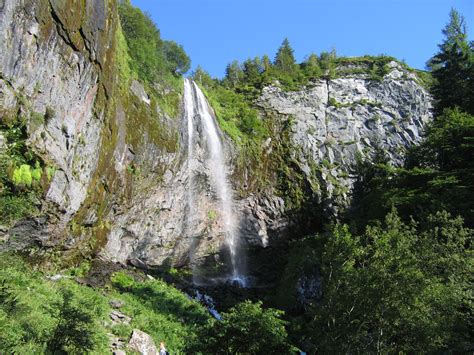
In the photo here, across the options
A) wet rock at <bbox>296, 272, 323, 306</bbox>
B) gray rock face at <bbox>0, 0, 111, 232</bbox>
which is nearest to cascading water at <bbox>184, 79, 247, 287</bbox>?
wet rock at <bbox>296, 272, 323, 306</bbox>

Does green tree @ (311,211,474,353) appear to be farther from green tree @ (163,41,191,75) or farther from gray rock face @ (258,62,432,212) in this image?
green tree @ (163,41,191,75)

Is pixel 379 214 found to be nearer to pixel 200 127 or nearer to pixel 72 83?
pixel 200 127

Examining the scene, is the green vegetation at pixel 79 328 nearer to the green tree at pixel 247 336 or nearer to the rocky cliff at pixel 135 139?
the green tree at pixel 247 336

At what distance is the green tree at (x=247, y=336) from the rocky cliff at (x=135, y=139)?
8831 mm

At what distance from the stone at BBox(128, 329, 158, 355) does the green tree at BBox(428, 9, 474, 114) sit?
2748 cm

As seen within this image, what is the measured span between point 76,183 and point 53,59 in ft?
16.1

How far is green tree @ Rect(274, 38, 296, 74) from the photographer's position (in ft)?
146

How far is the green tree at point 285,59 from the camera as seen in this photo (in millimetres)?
44406

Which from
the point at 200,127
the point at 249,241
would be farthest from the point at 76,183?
the point at 249,241

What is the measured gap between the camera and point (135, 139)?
70.6ft

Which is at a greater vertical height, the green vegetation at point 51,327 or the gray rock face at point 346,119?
the gray rock face at point 346,119

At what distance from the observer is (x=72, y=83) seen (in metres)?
15.9

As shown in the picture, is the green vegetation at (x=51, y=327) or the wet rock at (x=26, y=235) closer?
the green vegetation at (x=51, y=327)

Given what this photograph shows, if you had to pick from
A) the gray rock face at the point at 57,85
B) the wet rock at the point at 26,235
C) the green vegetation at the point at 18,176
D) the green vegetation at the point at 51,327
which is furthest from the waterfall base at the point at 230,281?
the green vegetation at the point at 51,327
